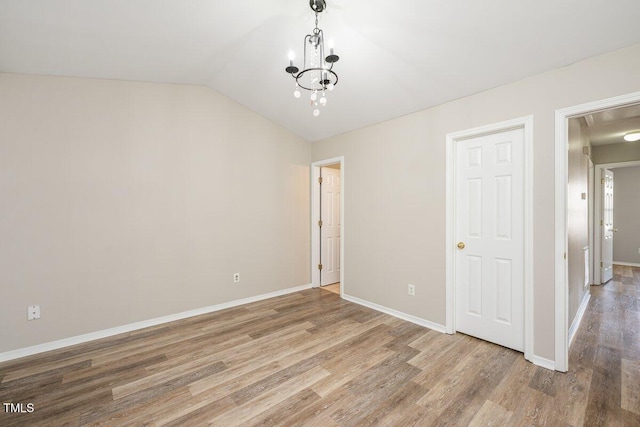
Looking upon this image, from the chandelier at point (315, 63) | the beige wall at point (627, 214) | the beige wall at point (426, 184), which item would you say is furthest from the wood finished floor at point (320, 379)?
the beige wall at point (627, 214)

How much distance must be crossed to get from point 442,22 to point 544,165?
56.2 inches

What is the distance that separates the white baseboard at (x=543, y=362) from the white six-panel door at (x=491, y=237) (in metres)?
0.16

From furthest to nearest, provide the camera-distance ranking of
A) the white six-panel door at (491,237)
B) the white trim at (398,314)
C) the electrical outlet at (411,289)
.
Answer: the electrical outlet at (411,289) < the white trim at (398,314) < the white six-panel door at (491,237)

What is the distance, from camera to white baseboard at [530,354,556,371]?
7.30 ft

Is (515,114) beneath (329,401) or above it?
above

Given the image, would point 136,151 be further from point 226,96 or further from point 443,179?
point 443,179

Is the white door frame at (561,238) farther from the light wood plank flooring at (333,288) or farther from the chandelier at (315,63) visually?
the light wood plank flooring at (333,288)

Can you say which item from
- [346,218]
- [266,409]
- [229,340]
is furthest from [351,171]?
[266,409]

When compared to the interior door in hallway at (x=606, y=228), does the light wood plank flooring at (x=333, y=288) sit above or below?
below

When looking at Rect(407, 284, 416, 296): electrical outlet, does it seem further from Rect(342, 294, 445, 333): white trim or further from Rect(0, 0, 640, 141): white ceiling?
Rect(0, 0, 640, 141): white ceiling

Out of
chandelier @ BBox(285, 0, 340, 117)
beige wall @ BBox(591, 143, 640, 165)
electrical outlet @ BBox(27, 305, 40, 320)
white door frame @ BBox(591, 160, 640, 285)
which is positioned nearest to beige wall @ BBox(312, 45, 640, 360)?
chandelier @ BBox(285, 0, 340, 117)

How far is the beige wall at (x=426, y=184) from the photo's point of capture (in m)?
2.16

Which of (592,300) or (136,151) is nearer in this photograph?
(136,151)

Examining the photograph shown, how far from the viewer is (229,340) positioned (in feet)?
9.21
